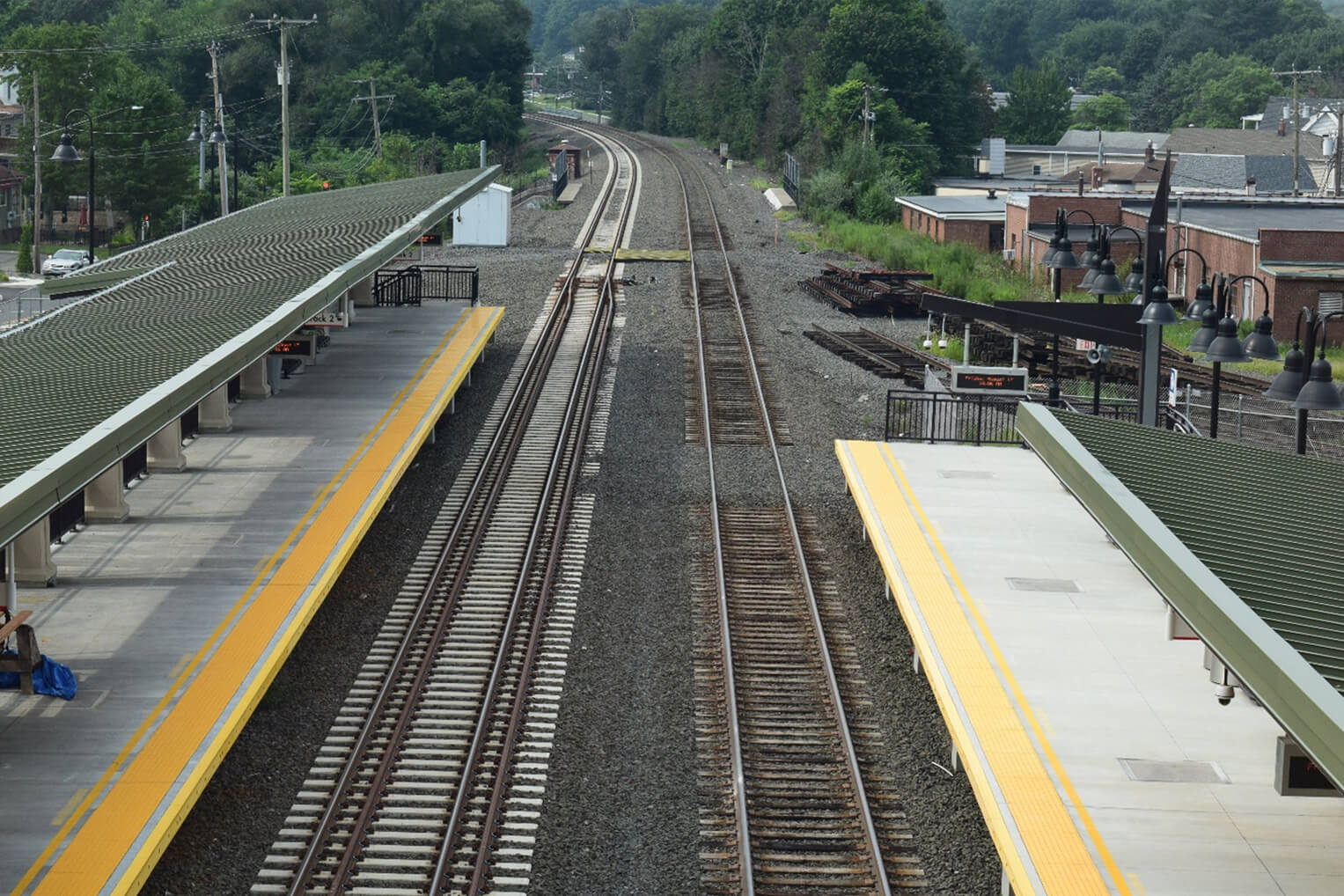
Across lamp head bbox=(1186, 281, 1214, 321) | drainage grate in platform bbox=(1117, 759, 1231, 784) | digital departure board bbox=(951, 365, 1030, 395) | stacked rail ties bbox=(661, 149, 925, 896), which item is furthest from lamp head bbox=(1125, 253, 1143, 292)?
drainage grate in platform bbox=(1117, 759, 1231, 784)

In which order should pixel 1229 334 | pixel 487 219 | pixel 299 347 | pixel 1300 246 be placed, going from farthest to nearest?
pixel 487 219, pixel 1300 246, pixel 299 347, pixel 1229 334

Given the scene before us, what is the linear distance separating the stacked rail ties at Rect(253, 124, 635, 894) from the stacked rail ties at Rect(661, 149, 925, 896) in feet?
5.31

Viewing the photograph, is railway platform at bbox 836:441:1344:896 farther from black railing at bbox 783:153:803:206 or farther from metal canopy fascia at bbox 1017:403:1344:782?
black railing at bbox 783:153:803:206

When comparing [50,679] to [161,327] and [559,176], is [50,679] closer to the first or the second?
[161,327]

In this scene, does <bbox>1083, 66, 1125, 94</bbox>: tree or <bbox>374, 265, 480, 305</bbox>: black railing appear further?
<bbox>1083, 66, 1125, 94</bbox>: tree

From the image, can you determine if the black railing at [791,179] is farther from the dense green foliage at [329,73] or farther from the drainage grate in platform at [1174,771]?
the drainage grate in platform at [1174,771]

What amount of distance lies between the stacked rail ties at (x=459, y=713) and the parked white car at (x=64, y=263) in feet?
104

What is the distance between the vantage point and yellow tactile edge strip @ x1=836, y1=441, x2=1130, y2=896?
10.4m

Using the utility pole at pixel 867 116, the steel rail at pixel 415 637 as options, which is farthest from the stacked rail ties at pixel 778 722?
the utility pole at pixel 867 116

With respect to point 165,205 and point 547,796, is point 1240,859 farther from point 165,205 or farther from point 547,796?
point 165,205

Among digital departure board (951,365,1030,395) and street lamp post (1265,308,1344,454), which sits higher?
street lamp post (1265,308,1344,454)

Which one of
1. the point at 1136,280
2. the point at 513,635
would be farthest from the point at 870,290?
the point at 513,635

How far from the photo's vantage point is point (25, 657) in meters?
13.4

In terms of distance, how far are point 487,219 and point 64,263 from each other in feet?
49.3
